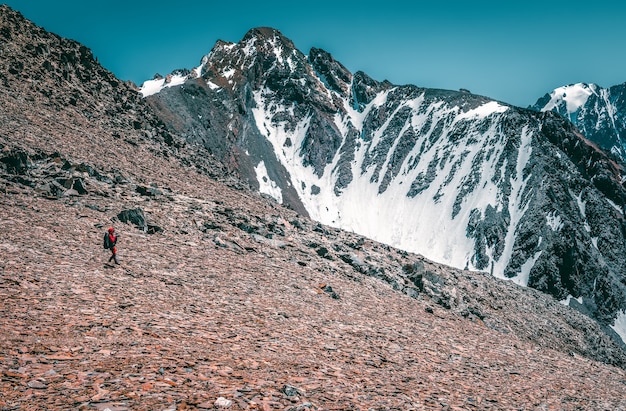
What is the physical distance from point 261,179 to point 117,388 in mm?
129688

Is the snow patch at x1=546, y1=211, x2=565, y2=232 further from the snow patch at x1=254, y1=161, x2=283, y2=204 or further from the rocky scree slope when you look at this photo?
the snow patch at x1=254, y1=161, x2=283, y2=204

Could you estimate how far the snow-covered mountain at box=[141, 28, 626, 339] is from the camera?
363 feet

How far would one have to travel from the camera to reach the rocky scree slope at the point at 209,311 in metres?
8.90

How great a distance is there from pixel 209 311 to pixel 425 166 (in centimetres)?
14538

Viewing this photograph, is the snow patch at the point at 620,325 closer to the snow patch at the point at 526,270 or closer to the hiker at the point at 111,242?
the snow patch at the point at 526,270

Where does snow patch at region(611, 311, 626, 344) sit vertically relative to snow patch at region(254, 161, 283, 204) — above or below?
below

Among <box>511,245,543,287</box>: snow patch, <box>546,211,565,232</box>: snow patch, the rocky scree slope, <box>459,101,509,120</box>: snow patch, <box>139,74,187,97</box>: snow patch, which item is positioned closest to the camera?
the rocky scree slope

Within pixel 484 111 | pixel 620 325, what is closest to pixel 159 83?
pixel 484 111

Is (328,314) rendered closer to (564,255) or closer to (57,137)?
(57,137)

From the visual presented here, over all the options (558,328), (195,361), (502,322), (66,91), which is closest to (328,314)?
(195,361)

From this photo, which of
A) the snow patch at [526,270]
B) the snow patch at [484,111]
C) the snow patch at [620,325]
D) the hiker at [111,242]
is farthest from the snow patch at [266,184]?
the hiker at [111,242]

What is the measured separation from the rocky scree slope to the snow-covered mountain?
77.1m

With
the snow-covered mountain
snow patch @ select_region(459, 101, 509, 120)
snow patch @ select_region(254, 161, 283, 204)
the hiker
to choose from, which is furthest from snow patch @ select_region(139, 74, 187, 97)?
the hiker

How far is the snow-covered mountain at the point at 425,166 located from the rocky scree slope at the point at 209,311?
7712 cm
